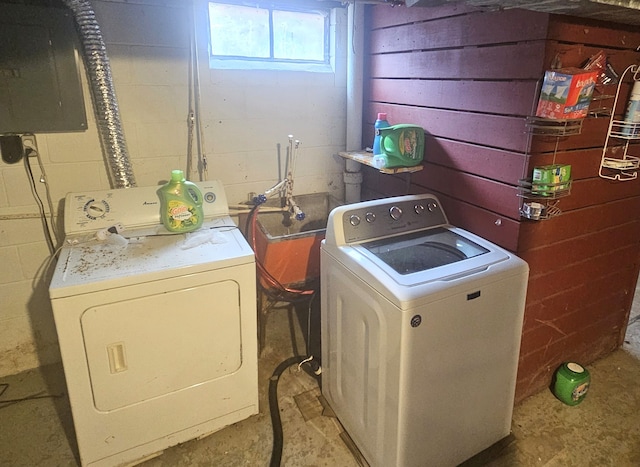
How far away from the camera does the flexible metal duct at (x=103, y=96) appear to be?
5.70 ft

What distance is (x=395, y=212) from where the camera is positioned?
180cm

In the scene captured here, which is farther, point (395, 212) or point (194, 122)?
point (194, 122)

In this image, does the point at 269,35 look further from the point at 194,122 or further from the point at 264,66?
the point at 194,122

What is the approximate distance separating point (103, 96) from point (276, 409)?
1.51 m

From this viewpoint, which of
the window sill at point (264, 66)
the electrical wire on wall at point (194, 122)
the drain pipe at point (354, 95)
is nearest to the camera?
the electrical wire on wall at point (194, 122)

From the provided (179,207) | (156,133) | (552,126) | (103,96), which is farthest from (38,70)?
(552,126)

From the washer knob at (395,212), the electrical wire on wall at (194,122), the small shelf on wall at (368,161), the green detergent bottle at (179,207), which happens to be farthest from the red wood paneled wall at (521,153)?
the green detergent bottle at (179,207)

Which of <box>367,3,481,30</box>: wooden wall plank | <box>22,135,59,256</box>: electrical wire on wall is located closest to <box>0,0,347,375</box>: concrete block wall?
<box>22,135,59,256</box>: electrical wire on wall

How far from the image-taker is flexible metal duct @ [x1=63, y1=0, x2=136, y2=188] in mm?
1738

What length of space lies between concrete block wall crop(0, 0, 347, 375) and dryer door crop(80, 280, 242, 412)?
0.82 meters

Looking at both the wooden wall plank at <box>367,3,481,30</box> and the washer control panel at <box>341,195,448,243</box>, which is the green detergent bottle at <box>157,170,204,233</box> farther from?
the wooden wall plank at <box>367,3,481,30</box>

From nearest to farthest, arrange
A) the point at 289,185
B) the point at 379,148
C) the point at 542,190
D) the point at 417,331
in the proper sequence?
1. the point at 417,331
2. the point at 542,190
3. the point at 379,148
4. the point at 289,185

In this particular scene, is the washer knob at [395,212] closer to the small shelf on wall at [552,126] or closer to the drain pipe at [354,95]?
the small shelf on wall at [552,126]

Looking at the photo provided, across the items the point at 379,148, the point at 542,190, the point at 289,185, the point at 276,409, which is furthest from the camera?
the point at 289,185
